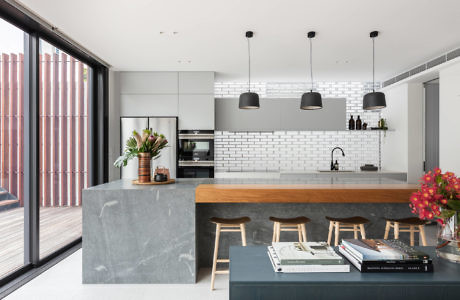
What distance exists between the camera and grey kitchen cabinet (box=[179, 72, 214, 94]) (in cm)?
526

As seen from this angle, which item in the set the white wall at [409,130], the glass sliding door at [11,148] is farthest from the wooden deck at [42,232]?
the white wall at [409,130]

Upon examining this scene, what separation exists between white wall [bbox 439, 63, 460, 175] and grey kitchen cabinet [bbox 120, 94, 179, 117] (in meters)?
4.14

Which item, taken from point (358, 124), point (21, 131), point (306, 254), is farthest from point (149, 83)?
point (306, 254)

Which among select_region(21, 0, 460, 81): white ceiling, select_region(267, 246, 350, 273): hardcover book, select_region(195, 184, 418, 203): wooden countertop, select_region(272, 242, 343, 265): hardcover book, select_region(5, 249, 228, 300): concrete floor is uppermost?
select_region(21, 0, 460, 81): white ceiling

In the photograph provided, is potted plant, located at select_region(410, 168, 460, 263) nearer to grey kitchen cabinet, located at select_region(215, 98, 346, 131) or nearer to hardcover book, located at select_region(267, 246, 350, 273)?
hardcover book, located at select_region(267, 246, 350, 273)

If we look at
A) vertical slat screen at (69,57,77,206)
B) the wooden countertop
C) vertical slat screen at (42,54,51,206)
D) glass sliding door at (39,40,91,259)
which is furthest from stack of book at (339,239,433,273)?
vertical slat screen at (69,57,77,206)

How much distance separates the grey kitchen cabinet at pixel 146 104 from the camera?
527 centimetres

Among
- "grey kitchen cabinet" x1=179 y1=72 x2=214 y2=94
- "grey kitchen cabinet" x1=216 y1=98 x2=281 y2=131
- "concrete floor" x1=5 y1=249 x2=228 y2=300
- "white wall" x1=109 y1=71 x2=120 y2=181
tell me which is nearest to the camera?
"concrete floor" x1=5 y1=249 x2=228 y2=300

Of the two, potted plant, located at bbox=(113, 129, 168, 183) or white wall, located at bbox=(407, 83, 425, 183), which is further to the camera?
white wall, located at bbox=(407, 83, 425, 183)

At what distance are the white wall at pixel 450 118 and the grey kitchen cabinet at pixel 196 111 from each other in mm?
3533

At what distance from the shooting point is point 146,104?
5273 mm

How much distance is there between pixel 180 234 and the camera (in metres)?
2.87

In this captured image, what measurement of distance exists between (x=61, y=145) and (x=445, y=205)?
419 cm

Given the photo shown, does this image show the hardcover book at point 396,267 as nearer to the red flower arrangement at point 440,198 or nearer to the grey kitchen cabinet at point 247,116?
the red flower arrangement at point 440,198
